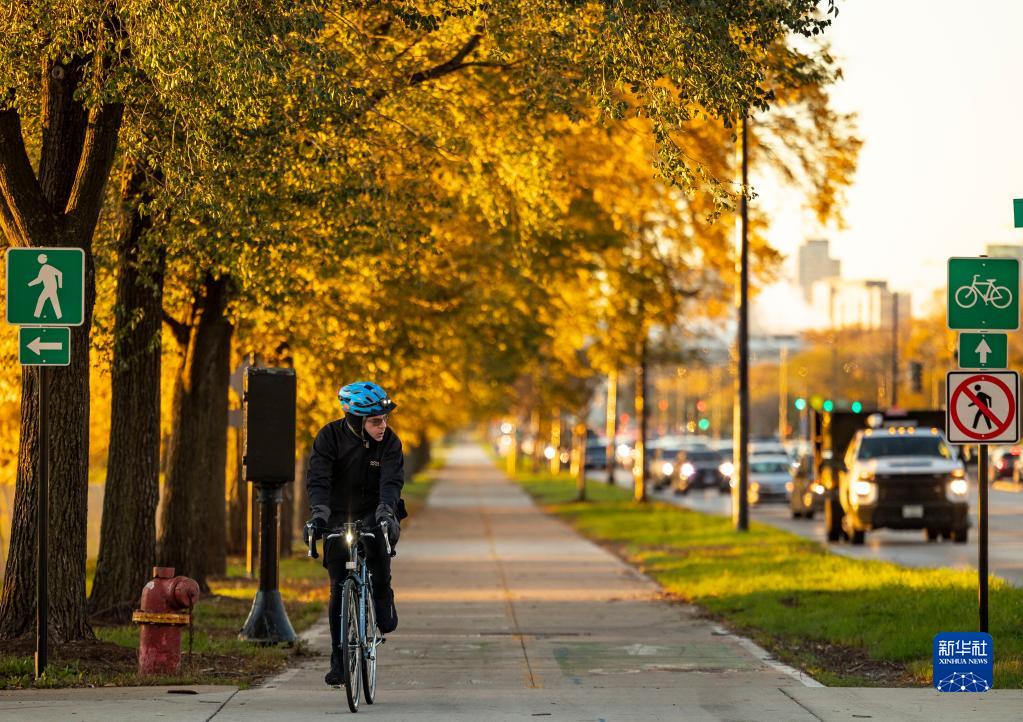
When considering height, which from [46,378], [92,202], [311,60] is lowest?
[46,378]

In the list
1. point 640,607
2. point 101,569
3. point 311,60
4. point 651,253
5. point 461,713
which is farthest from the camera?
point 651,253

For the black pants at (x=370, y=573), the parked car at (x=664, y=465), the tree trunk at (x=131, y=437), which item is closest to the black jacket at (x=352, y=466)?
the black pants at (x=370, y=573)

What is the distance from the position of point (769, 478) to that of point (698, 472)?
9810 mm

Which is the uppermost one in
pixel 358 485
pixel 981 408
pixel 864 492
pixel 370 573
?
pixel 981 408

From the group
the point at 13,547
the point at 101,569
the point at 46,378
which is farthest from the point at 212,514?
the point at 46,378

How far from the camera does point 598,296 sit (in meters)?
35.4

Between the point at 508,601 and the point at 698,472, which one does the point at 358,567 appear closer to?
the point at 508,601

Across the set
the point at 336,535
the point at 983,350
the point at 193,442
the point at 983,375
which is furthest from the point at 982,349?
the point at 193,442

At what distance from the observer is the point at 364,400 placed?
10.8m

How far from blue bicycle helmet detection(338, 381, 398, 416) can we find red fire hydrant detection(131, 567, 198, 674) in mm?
2577

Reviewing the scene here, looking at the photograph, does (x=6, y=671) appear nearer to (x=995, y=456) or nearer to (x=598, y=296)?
(x=598, y=296)

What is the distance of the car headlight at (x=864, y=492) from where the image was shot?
99.7 ft

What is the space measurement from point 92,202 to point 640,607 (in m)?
8.52

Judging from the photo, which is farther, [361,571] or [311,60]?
[311,60]
